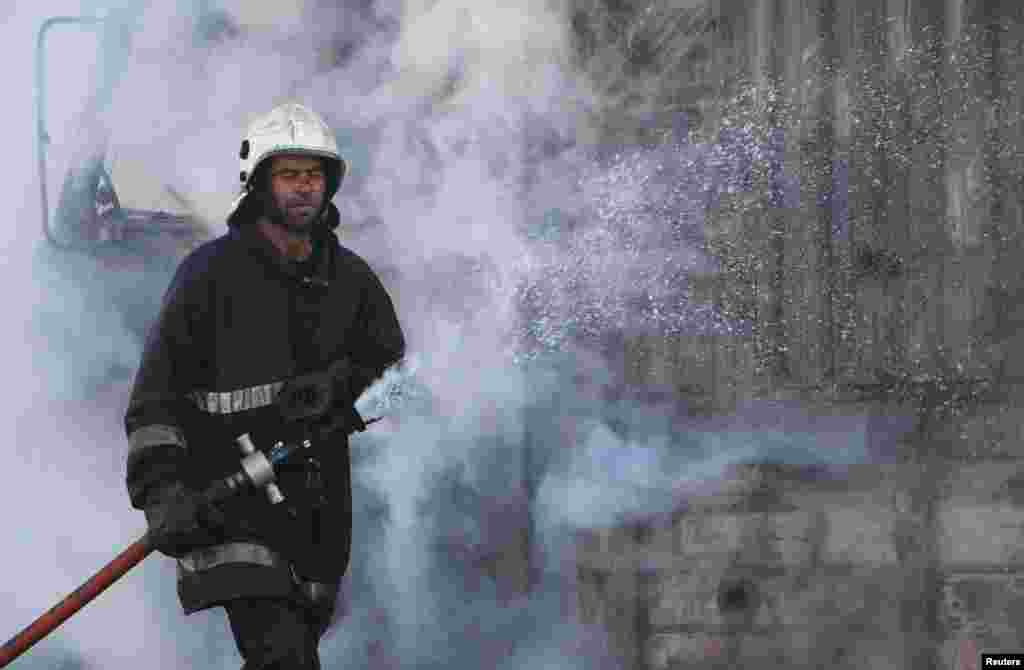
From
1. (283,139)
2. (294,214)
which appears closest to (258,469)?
(294,214)

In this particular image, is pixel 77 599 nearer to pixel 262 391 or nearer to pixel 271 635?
pixel 271 635

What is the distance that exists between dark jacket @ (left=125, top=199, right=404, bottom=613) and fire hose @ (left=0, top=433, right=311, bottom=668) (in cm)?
8

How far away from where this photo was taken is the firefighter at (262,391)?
4496 mm

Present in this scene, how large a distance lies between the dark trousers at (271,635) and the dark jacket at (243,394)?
60mm

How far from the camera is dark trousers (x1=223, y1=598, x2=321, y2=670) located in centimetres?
445

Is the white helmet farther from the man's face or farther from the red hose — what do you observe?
the red hose

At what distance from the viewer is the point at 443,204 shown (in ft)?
20.6

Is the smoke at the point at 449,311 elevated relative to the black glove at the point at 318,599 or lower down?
elevated

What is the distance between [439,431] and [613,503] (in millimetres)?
800

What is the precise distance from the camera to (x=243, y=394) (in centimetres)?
469

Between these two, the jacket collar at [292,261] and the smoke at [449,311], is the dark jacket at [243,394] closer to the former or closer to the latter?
the jacket collar at [292,261]

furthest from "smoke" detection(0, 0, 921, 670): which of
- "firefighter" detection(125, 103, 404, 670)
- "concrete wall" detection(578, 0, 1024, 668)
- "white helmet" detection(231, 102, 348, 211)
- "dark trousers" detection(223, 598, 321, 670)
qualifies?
"dark trousers" detection(223, 598, 321, 670)

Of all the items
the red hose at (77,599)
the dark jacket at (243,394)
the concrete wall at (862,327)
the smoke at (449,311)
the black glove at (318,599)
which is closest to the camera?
the dark jacket at (243,394)

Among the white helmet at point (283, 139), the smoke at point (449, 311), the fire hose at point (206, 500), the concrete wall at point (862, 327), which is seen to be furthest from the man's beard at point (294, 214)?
the concrete wall at point (862, 327)
